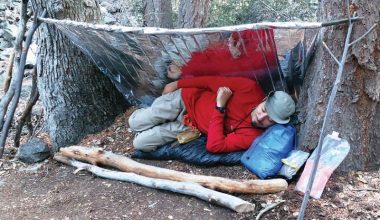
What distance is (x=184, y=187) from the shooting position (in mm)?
2668

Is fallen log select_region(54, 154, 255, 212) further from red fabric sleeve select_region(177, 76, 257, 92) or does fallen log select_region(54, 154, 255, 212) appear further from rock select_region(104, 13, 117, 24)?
rock select_region(104, 13, 117, 24)

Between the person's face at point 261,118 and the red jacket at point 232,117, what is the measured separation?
0.06 m

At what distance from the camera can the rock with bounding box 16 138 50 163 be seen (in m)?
3.54

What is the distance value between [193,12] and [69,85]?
10.7ft

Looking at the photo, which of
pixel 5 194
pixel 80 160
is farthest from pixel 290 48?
pixel 5 194

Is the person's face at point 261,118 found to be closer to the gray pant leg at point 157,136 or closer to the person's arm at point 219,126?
the person's arm at point 219,126

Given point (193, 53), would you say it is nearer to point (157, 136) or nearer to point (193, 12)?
point (157, 136)

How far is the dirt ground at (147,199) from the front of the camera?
2482 millimetres

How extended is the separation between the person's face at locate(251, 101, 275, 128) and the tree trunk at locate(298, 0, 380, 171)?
243 mm

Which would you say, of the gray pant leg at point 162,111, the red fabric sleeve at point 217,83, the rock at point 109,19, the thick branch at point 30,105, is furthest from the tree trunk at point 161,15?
the red fabric sleeve at point 217,83

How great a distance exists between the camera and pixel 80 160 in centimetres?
336

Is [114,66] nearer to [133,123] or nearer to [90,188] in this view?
[133,123]

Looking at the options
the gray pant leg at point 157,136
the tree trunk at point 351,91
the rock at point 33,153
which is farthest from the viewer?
the rock at point 33,153

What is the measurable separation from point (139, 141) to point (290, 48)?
1506 millimetres
